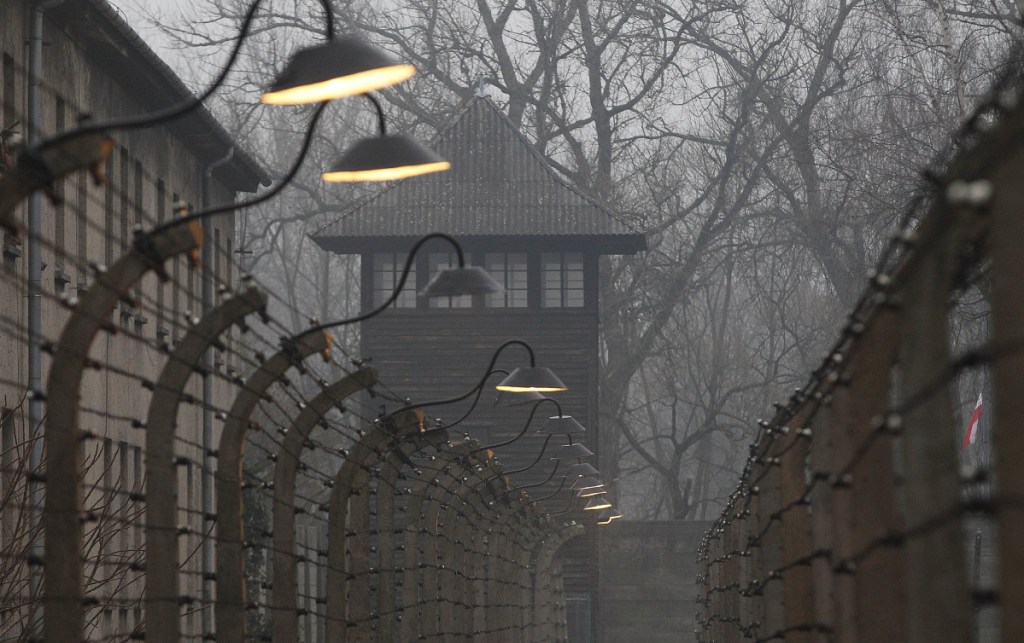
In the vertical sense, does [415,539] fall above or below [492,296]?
below

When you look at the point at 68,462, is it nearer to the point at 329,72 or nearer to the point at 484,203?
the point at 329,72

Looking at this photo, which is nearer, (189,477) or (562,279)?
(189,477)

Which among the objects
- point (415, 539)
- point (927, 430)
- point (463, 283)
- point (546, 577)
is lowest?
point (927, 430)

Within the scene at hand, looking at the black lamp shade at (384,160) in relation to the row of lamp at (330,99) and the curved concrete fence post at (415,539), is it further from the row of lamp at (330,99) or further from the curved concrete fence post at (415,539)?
the curved concrete fence post at (415,539)

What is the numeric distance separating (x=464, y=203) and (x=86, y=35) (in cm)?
1912

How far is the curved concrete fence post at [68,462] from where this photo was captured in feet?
16.6

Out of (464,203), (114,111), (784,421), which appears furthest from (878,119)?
(784,421)

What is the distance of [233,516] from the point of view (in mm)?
6816

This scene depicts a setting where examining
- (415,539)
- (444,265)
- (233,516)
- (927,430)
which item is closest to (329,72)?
(233,516)

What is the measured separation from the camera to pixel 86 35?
766 inches

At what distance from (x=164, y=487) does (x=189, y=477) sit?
26.8 ft

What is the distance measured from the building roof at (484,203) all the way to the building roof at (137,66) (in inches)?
367

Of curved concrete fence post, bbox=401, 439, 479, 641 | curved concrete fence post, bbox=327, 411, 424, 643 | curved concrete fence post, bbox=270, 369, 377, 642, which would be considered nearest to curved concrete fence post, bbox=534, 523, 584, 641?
curved concrete fence post, bbox=401, 439, 479, 641

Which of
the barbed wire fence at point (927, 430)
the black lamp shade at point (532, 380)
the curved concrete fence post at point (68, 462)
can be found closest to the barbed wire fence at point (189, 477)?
the curved concrete fence post at point (68, 462)
